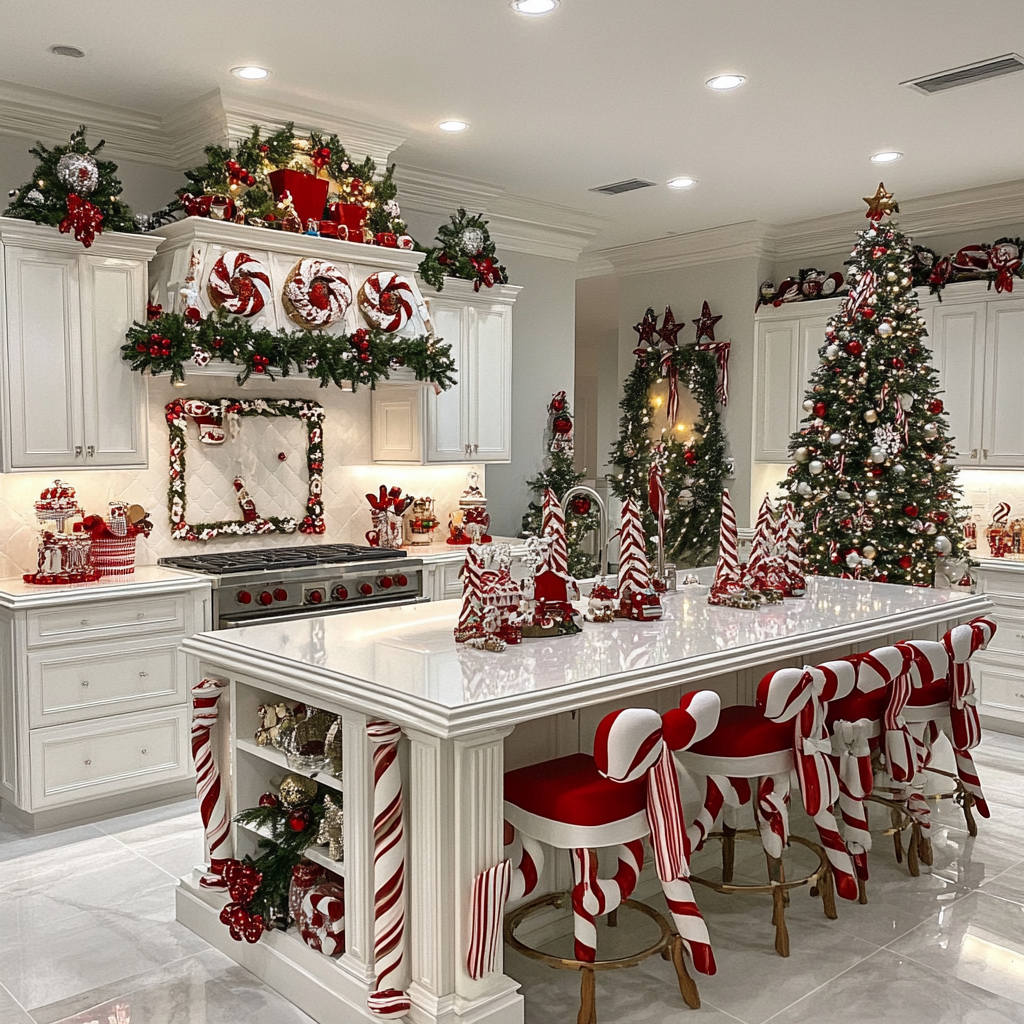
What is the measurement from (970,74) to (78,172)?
12.2ft

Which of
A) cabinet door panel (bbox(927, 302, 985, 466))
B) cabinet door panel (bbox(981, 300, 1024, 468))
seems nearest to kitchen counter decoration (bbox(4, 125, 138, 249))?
cabinet door panel (bbox(927, 302, 985, 466))

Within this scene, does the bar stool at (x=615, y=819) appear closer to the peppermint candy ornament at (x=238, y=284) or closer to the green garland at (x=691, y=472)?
the peppermint candy ornament at (x=238, y=284)

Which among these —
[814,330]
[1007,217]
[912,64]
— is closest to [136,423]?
[912,64]

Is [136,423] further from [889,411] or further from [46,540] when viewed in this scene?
[889,411]

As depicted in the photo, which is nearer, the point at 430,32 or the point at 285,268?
the point at 430,32

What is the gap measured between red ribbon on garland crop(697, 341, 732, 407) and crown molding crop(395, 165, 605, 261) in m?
1.26

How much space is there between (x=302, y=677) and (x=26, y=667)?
205 cm

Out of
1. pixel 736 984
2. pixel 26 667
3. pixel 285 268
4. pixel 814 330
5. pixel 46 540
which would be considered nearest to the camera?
pixel 736 984

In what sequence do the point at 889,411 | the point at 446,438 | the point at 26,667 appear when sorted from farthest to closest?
the point at 446,438, the point at 889,411, the point at 26,667

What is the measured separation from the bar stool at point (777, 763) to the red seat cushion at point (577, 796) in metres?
0.39

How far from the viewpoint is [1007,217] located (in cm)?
614

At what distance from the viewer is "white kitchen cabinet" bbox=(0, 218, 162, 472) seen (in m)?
4.20

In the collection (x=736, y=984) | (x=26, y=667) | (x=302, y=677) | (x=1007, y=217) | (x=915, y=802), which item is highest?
(x=1007, y=217)

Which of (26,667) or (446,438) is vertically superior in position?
(446,438)
